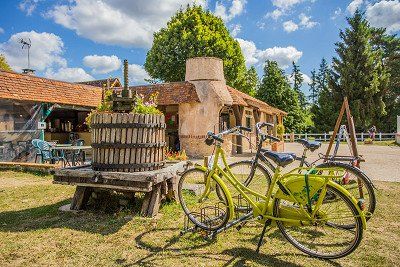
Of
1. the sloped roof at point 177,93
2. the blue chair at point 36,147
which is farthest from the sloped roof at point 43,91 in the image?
the sloped roof at point 177,93

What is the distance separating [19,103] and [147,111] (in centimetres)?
947

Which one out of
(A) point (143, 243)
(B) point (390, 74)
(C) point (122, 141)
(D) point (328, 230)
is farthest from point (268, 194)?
(B) point (390, 74)

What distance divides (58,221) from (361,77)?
35565 millimetres

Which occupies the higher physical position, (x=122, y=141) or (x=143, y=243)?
(x=122, y=141)

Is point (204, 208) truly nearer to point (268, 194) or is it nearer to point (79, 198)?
point (268, 194)

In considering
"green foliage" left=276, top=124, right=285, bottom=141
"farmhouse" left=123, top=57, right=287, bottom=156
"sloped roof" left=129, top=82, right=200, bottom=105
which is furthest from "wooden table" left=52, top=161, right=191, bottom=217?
"green foliage" left=276, top=124, right=285, bottom=141

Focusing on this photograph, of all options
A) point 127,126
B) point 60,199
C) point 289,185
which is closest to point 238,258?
point 289,185

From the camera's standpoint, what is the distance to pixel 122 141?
15.9ft

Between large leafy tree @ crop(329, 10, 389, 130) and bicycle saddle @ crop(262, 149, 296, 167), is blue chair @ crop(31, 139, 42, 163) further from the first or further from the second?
large leafy tree @ crop(329, 10, 389, 130)

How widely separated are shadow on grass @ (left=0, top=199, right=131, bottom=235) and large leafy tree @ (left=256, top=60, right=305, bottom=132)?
1306 inches

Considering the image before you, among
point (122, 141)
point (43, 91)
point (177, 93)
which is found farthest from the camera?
point (177, 93)

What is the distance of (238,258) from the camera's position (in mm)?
3469

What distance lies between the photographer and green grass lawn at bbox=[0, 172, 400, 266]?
342 centimetres

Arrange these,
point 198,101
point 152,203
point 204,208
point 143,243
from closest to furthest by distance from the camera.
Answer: point 143,243 < point 204,208 < point 152,203 < point 198,101
